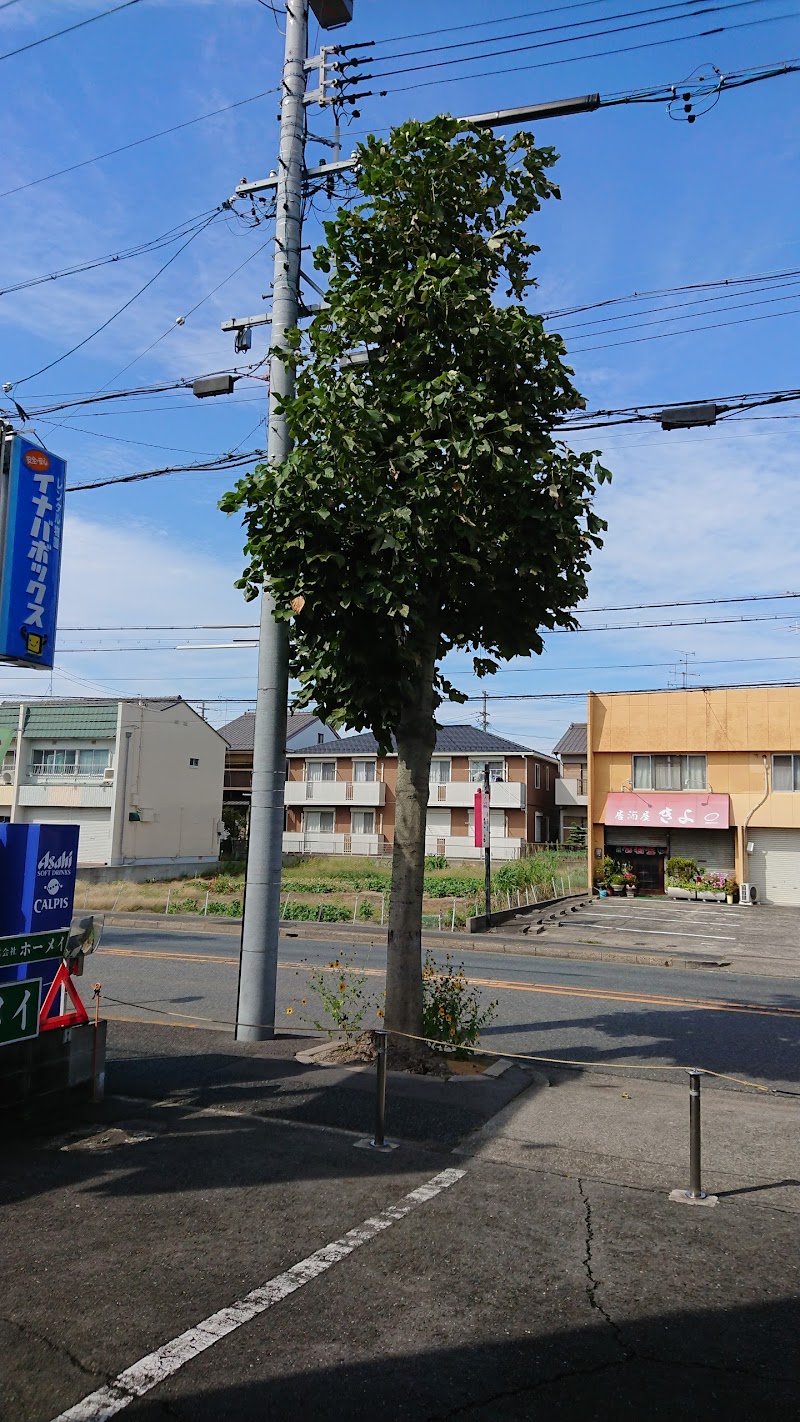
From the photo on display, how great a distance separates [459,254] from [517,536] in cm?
286

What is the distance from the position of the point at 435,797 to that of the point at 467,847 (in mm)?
3289

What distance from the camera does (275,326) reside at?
10.9 meters

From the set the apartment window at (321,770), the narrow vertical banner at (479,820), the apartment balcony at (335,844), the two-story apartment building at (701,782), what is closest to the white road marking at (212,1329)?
the narrow vertical banner at (479,820)

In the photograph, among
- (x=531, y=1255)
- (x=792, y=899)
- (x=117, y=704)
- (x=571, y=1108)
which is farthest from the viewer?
(x=117, y=704)

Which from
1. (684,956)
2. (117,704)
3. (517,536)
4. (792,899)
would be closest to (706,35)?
(517,536)

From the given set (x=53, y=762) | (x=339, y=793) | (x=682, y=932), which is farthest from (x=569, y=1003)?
(x=339, y=793)

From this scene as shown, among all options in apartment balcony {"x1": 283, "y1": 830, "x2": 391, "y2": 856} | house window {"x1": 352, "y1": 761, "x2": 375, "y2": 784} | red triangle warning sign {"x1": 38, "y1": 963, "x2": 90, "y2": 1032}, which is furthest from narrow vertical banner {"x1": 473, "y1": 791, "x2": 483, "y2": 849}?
house window {"x1": 352, "y1": 761, "x2": 375, "y2": 784}

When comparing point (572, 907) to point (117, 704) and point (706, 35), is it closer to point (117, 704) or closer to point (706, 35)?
point (117, 704)

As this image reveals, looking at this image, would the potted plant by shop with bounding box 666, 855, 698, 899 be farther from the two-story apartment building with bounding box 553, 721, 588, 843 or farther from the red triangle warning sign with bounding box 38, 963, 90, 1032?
the red triangle warning sign with bounding box 38, 963, 90, 1032

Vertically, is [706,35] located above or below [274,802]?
above

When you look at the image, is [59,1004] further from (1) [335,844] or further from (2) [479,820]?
(1) [335,844]

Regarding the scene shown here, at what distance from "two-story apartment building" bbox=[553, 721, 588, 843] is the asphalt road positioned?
1502 inches

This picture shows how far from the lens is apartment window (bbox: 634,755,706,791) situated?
35375 millimetres

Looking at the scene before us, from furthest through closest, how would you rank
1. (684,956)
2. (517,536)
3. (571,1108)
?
(684,956) < (517,536) < (571,1108)
